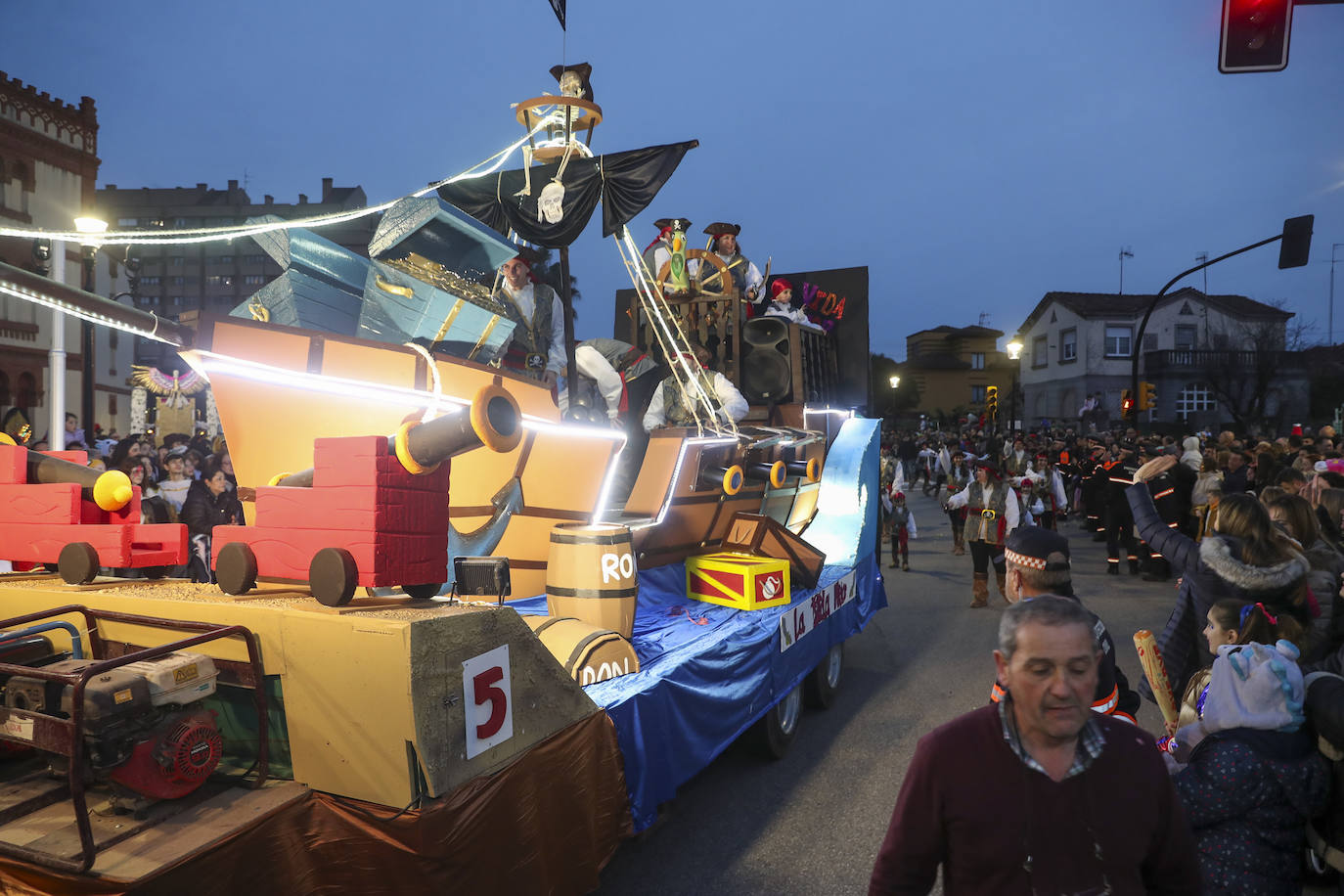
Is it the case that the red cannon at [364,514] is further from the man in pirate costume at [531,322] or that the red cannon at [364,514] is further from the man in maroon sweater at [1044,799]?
the man in pirate costume at [531,322]

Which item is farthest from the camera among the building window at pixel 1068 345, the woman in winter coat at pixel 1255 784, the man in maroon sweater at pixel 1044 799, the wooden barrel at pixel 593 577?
the building window at pixel 1068 345

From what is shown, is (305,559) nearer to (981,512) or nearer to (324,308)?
(324,308)

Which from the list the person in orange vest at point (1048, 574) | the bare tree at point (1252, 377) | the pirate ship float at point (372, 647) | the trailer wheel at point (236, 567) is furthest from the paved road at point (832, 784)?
the bare tree at point (1252, 377)

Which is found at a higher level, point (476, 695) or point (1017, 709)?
point (1017, 709)

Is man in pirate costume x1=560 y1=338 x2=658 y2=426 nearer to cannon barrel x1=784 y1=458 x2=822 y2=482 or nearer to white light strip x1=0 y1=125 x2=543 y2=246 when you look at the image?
cannon barrel x1=784 y1=458 x2=822 y2=482

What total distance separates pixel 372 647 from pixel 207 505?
595 cm

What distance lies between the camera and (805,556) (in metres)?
6.14

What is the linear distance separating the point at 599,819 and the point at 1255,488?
473 inches

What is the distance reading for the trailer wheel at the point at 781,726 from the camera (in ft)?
18.1

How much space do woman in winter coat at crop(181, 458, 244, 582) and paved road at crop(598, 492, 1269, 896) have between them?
4.72 meters

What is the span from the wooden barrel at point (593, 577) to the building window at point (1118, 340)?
44.1m

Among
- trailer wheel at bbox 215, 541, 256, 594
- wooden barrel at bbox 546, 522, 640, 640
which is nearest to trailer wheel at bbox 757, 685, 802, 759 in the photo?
wooden barrel at bbox 546, 522, 640, 640

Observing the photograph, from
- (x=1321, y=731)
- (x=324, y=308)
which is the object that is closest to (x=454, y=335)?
(x=324, y=308)

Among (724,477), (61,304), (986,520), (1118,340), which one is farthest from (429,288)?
(1118,340)
